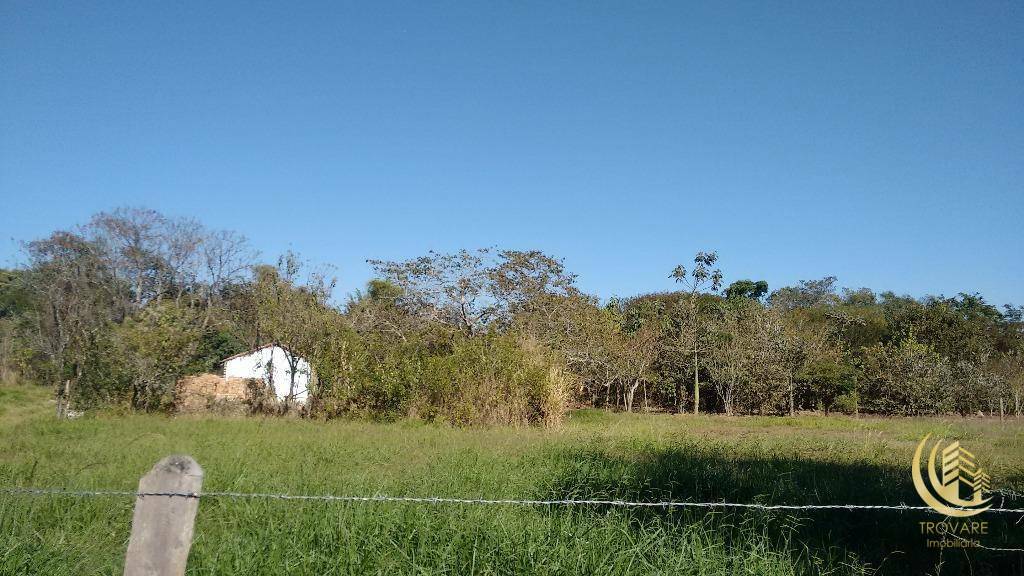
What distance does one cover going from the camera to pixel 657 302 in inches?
1168

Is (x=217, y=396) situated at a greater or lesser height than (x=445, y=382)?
lesser

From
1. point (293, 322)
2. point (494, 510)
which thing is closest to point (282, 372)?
point (293, 322)

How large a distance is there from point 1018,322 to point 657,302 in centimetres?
1650

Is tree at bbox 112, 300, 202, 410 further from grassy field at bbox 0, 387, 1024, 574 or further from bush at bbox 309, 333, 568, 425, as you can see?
grassy field at bbox 0, 387, 1024, 574

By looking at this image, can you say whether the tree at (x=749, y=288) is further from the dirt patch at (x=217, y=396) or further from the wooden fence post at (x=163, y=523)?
the wooden fence post at (x=163, y=523)

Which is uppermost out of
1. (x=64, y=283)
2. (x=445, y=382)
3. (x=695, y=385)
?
(x=64, y=283)

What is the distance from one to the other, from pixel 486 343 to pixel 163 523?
1259 cm

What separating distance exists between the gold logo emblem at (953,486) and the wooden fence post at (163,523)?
4.38 meters

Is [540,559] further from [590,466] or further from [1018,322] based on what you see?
[1018,322]

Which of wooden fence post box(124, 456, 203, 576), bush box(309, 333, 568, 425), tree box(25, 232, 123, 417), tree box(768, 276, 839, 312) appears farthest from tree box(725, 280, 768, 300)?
wooden fence post box(124, 456, 203, 576)

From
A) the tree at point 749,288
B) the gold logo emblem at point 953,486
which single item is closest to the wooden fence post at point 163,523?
the gold logo emblem at point 953,486

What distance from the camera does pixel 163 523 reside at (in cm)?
227

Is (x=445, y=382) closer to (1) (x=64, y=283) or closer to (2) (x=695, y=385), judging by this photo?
(2) (x=695, y=385)

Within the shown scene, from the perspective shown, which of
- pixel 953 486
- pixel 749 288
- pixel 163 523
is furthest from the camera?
pixel 749 288
